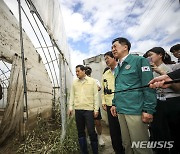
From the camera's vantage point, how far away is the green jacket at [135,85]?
1970 millimetres

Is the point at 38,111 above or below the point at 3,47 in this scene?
below

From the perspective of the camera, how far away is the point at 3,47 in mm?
3652

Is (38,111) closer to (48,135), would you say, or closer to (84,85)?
(48,135)

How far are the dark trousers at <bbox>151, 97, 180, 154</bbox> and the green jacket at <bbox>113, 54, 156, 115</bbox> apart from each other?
0.57 meters

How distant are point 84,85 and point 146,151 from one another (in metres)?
1.79

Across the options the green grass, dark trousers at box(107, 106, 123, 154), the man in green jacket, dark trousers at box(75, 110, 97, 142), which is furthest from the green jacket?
the green grass

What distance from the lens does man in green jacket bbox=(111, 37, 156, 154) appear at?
77.6 inches

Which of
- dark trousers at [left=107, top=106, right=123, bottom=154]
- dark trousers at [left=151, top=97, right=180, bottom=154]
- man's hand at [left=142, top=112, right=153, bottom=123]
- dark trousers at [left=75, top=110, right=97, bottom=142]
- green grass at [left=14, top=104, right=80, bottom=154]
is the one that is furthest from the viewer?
green grass at [left=14, top=104, right=80, bottom=154]

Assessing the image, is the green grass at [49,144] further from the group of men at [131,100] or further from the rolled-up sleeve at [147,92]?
the rolled-up sleeve at [147,92]

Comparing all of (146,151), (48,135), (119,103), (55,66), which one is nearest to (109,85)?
(119,103)

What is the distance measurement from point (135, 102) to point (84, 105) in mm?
1378

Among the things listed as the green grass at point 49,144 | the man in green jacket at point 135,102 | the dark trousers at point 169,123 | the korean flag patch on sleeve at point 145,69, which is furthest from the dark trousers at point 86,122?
the korean flag patch on sleeve at point 145,69

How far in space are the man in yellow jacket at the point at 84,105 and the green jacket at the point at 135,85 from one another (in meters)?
1.02

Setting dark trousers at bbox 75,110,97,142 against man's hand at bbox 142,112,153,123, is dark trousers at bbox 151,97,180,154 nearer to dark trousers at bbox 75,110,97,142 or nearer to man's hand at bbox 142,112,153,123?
man's hand at bbox 142,112,153,123
